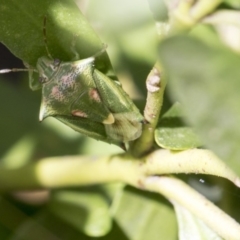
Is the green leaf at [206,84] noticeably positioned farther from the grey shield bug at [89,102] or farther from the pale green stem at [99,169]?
the grey shield bug at [89,102]

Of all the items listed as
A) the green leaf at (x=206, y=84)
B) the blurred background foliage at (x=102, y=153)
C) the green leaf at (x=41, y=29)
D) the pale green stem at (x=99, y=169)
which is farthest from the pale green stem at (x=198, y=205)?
the green leaf at (x=206, y=84)

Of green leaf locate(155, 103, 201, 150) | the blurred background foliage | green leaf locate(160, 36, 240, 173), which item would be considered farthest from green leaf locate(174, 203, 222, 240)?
green leaf locate(160, 36, 240, 173)

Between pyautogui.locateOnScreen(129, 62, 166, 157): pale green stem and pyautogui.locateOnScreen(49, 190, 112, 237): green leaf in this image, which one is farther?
pyautogui.locateOnScreen(49, 190, 112, 237): green leaf

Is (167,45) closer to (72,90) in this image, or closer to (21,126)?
(72,90)

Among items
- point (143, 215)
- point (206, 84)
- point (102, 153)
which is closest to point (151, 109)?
point (206, 84)

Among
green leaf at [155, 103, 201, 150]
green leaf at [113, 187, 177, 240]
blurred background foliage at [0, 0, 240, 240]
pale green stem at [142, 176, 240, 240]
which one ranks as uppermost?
green leaf at [155, 103, 201, 150]

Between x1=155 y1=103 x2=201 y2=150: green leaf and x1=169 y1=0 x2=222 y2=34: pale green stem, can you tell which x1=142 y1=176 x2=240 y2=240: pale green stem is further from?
x1=169 y1=0 x2=222 y2=34: pale green stem

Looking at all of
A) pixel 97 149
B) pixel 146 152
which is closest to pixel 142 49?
pixel 97 149
